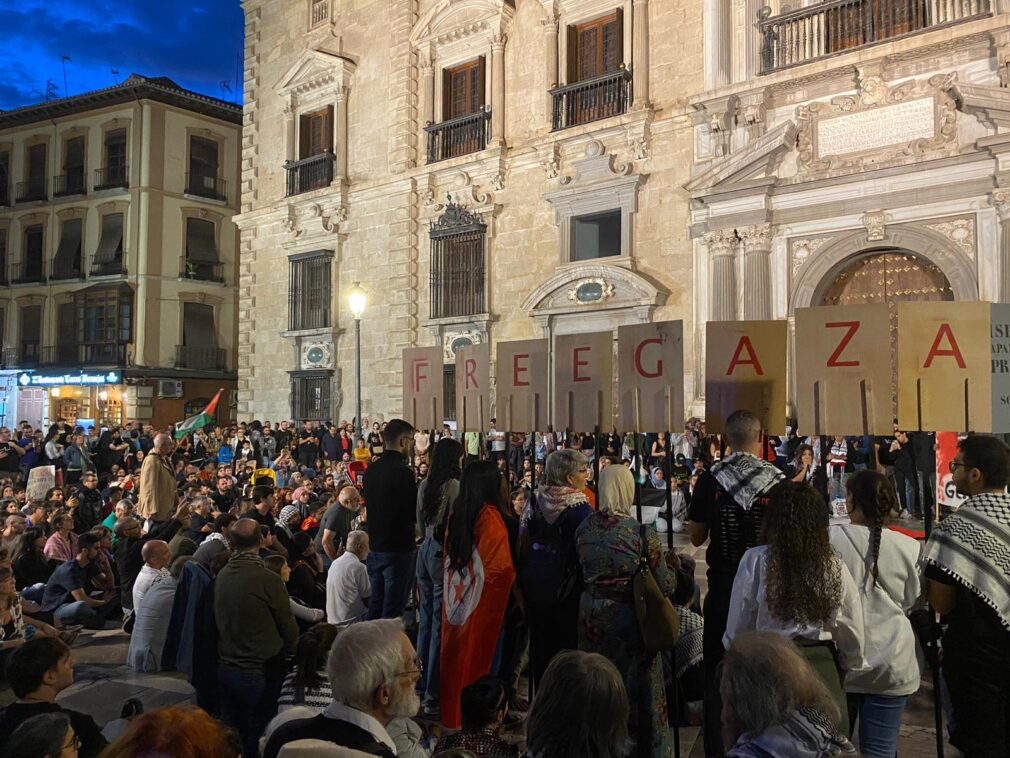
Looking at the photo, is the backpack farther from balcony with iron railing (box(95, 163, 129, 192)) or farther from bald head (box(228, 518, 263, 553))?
balcony with iron railing (box(95, 163, 129, 192))

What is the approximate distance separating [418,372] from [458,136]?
12518mm

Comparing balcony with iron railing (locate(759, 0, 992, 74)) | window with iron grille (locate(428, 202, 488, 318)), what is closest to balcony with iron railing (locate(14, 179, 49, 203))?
window with iron grille (locate(428, 202, 488, 318))

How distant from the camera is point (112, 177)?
3136cm

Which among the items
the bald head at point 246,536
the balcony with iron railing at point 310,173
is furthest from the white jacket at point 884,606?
the balcony with iron railing at point 310,173

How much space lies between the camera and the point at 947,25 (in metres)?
12.3

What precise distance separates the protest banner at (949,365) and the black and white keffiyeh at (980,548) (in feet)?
5.01

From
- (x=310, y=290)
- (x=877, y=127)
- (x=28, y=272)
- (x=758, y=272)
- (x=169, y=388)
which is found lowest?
(x=169, y=388)

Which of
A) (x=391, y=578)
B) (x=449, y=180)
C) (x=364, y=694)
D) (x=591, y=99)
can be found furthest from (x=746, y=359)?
(x=449, y=180)

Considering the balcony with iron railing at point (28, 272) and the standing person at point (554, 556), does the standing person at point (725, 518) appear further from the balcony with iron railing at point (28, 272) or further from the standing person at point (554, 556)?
the balcony with iron railing at point (28, 272)

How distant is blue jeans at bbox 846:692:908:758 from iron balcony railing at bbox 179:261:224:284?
31474 millimetres

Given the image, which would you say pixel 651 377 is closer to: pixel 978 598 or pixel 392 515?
pixel 392 515

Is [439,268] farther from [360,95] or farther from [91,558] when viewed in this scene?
[91,558]

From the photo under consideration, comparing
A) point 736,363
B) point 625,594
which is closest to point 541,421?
point 736,363

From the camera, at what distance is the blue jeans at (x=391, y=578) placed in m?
5.98
